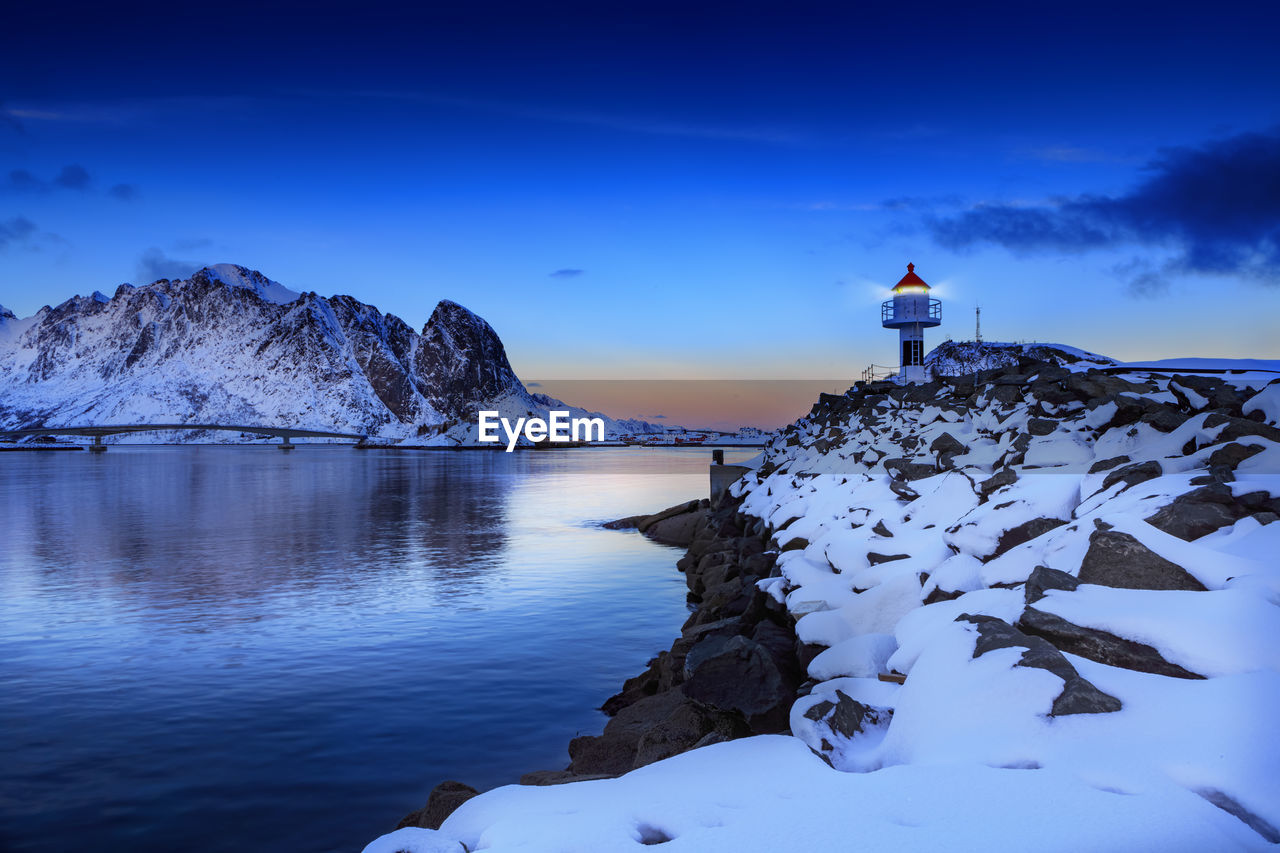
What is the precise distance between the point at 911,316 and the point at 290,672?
29.8 metres

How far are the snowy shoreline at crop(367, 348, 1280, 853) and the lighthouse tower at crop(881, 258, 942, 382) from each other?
28.4 metres

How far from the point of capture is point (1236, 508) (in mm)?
5164

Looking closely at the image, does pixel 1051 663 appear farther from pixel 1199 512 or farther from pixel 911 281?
pixel 911 281

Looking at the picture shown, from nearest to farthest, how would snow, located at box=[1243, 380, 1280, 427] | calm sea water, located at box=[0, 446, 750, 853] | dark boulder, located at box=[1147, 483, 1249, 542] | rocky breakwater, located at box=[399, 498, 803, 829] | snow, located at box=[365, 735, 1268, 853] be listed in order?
1. snow, located at box=[365, 735, 1268, 853]
2. dark boulder, located at box=[1147, 483, 1249, 542]
3. rocky breakwater, located at box=[399, 498, 803, 829]
4. calm sea water, located at box=[0, 446, 750, 853]
5. snow, located at box=[1243, 380, 1280, 427]

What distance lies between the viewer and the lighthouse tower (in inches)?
1371

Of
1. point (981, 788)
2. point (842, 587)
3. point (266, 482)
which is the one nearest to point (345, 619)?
point (842, 587)

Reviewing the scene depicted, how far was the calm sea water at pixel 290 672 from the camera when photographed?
6867 millimetres

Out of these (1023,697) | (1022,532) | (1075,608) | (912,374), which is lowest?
(1023,697)

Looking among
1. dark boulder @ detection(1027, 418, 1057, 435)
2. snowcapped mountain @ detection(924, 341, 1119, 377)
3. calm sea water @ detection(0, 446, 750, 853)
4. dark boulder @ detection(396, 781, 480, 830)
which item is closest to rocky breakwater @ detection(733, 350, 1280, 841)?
dark boulder @ detection(1027, 418, 1057, 435)

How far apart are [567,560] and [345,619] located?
7979 mm

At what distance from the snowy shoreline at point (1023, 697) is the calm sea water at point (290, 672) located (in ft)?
10.4

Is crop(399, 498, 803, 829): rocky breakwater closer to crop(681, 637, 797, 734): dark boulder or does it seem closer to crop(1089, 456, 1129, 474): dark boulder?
crop(681, 637, 797, 734): dark boulder

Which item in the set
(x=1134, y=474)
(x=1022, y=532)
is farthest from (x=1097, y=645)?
(x=1134, y=474)

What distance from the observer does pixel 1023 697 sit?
376 cm
